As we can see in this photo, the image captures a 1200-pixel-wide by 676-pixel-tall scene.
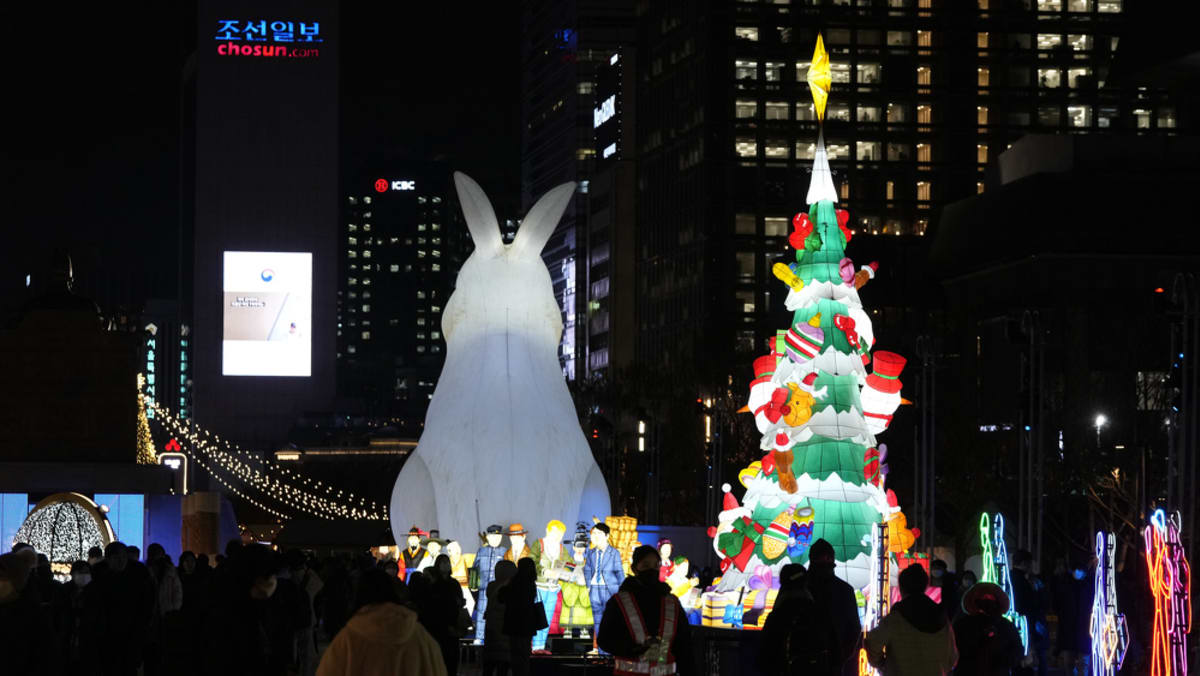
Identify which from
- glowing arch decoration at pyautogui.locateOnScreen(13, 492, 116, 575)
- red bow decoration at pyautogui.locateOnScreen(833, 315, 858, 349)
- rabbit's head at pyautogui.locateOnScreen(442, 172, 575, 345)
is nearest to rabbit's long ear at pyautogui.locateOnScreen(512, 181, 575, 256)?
rabbit's head at pyautogui.locateOnScreen(442, 172, 575, 345)

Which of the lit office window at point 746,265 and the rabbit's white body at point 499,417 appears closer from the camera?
the rabbit's white body at point 499,417

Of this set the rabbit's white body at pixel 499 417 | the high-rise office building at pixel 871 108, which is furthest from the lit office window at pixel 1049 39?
the rabbit's white body at pixel 499 417

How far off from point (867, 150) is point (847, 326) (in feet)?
277

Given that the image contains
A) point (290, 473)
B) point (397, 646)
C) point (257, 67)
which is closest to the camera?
point (397, 646)

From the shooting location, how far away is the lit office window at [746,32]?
369 feet

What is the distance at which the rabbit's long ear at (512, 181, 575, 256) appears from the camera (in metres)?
37.7

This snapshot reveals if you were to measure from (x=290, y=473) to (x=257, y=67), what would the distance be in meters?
42.6

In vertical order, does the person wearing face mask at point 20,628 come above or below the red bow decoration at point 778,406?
below

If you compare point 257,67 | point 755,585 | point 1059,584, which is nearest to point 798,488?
point 755,585

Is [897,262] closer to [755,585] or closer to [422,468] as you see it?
[422,468]

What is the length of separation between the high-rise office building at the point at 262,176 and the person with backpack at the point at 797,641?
428 ft

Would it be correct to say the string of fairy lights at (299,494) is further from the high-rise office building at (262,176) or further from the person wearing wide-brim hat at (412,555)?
the person wearing wide-brim hat at (412,555)

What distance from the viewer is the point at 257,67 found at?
472ft

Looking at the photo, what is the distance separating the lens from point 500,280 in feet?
123
